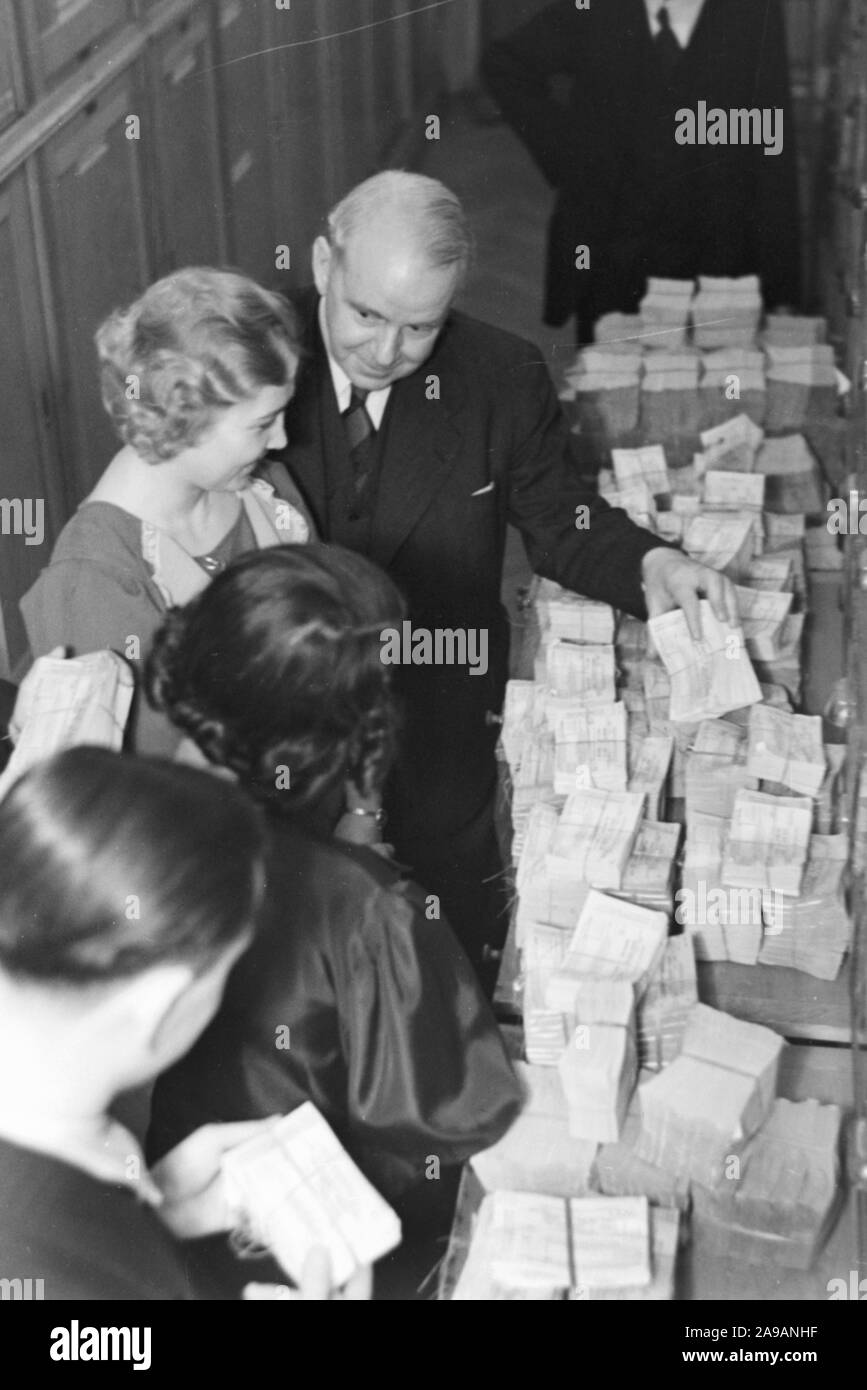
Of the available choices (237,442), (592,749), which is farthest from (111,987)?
(592,749)

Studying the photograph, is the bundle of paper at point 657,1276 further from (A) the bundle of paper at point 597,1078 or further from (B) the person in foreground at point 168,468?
(B) the person in foreground at point 168,468

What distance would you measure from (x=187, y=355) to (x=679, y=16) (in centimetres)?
113

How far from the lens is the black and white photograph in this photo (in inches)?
90.7

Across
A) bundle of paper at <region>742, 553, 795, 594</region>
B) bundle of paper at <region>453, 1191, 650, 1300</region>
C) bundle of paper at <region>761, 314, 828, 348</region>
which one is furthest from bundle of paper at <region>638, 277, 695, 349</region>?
bundle of paper at <region>453, 1191, 650, 1300</region>

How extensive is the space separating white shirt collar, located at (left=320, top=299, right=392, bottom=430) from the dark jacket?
25.5 inches

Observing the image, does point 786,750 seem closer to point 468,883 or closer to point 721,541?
point 721,541

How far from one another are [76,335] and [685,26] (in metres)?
Answer: 1.20

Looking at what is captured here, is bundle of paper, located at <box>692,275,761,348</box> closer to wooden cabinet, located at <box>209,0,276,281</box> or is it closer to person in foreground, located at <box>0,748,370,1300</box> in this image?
wooden cabinet, located at <box>209,0,276,281</box>

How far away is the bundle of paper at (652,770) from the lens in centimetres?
272
